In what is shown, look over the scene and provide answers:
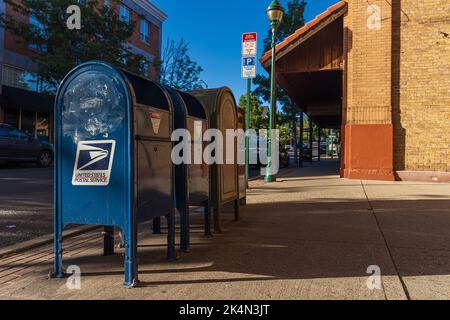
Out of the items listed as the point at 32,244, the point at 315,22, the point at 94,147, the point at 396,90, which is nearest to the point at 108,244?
the point at 32,244

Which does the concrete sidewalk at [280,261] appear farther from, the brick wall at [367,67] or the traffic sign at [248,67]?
the brick wall at [367,67]

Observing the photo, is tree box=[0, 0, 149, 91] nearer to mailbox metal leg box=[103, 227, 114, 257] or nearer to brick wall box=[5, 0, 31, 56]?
brick wall box=[5, 0, 31, 56]

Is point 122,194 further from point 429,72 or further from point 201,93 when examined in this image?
point 429,72

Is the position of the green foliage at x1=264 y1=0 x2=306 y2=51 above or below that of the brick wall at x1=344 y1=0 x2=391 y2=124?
above

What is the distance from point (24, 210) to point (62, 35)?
16.8 m

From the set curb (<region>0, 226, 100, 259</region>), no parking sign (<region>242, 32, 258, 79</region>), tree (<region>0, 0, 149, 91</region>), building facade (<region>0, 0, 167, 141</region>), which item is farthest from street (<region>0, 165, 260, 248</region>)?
building facade (<region>0, 0, 167, 141</region>)

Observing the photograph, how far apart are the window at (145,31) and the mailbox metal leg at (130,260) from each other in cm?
3236

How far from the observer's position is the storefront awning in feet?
72.1

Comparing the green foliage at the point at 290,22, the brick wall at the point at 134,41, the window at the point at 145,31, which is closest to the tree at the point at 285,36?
the green foliage at the point at 290,22

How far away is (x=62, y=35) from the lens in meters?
21.5

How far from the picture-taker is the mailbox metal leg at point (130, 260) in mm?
3539

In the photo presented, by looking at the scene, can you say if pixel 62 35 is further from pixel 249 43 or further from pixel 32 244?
pixel 32 244

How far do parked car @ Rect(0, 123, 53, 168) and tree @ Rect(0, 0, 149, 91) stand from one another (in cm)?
503
